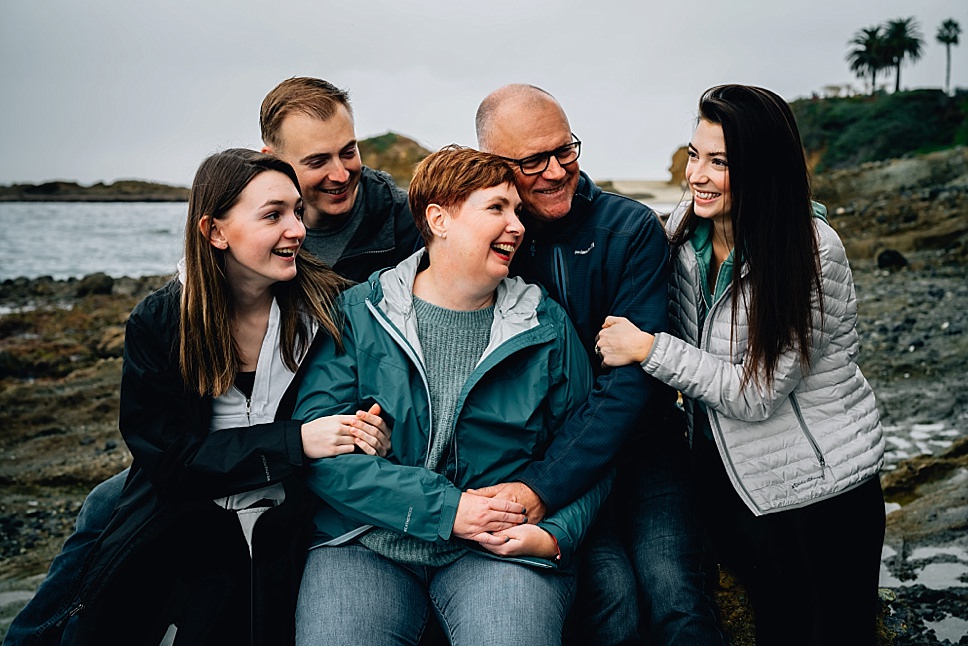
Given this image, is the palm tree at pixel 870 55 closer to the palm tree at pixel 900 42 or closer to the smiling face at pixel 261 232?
the palm tree at pixel 900 42

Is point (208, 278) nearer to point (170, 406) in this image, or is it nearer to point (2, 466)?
point (170, 406)

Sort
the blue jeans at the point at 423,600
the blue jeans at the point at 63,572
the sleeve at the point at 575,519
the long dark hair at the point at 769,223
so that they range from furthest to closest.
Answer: the blue jeans at the point at 63,572, the long dark hair at the point at 769,223, the sleeve at the point at 575,519, the blue jeans at the point at 423,600

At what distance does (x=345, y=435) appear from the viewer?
10.2ft

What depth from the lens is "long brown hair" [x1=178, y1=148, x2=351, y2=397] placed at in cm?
336

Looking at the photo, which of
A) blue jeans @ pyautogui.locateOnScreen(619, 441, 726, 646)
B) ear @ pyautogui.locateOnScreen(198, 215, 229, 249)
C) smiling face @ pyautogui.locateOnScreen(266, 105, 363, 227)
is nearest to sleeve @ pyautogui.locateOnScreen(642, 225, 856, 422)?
blue jeans @ pyautogui.locateOnScreen(619, 441, 726, 646)

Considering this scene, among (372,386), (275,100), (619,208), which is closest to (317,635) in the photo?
(372,386)

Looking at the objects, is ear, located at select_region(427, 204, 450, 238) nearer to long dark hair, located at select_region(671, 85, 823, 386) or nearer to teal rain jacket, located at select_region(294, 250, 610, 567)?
teal rain jacket, located at select_region(294, 250, 610, 567)

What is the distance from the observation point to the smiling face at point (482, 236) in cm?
332

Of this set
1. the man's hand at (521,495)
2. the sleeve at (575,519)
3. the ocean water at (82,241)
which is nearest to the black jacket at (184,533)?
the man's hand at (521,495)

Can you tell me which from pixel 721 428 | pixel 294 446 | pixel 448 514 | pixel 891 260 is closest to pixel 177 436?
pixel 294 446

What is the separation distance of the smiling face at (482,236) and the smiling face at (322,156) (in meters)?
1.22

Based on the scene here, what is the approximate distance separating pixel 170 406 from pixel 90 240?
47426 mm

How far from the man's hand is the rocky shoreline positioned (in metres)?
1.36

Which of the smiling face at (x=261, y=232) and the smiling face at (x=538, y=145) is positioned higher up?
the smiling face at (x=538, y=145)
